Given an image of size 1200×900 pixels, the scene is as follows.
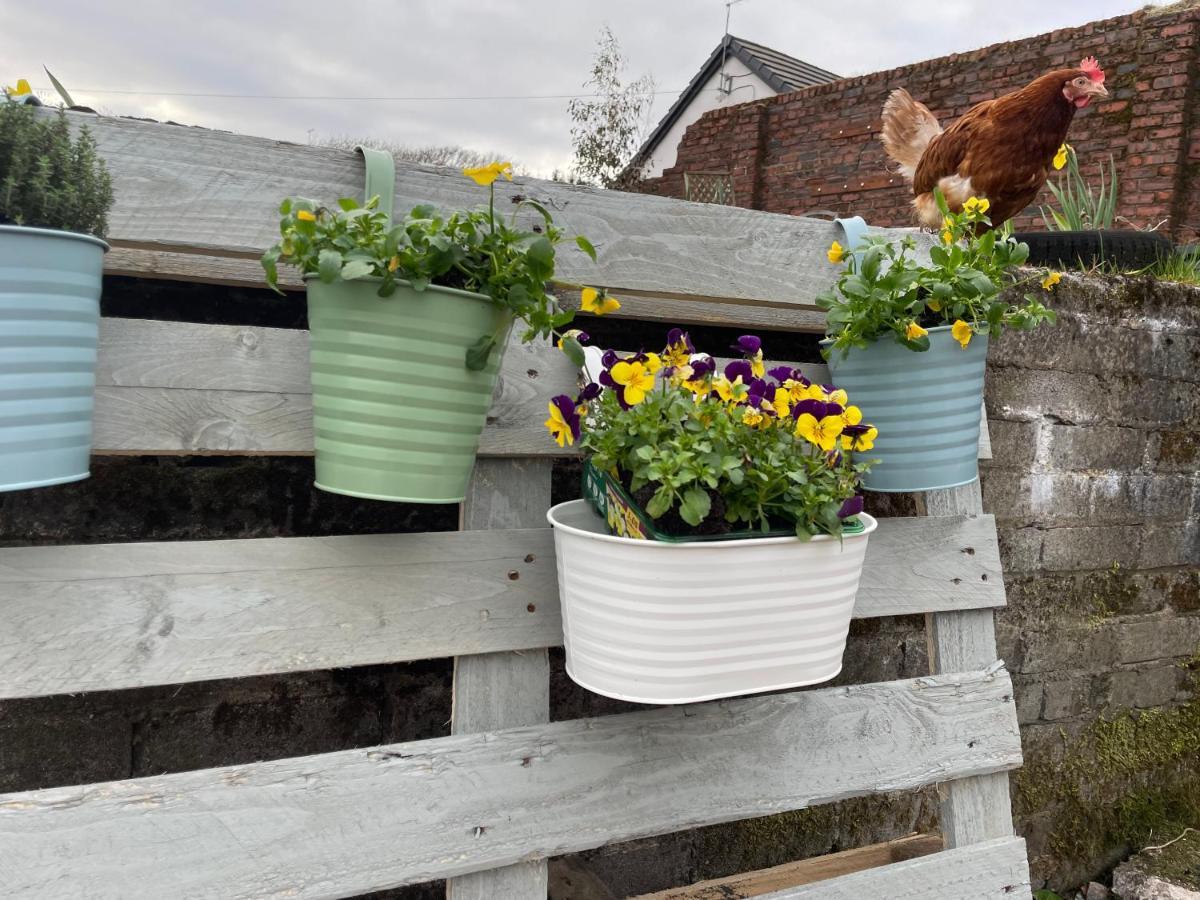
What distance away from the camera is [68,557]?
3.17ft

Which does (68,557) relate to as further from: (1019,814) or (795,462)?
(1019,814)

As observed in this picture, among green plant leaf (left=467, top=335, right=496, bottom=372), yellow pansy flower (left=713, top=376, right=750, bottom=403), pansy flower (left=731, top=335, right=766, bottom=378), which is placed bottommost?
yellow pansy flower (left=713, top=376, right=750, bottom=403)

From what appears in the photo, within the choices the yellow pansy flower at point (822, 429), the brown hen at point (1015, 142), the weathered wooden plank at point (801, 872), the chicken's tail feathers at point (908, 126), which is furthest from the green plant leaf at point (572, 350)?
the chicken's tail feathers at point (908, 126)

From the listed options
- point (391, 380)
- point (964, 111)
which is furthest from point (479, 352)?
point (964, 111)

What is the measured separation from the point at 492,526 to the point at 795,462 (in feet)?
1.43

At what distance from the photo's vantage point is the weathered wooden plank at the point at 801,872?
1438 mm

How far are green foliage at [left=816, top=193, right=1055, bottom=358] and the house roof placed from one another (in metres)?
9.66

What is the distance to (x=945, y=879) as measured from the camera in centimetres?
136

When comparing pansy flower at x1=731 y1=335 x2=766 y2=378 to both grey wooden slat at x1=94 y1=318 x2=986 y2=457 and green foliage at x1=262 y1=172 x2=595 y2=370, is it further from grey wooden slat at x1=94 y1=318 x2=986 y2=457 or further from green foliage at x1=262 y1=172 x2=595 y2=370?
grey wooden slat at x1=94 y1=318 x2=986 y2=457

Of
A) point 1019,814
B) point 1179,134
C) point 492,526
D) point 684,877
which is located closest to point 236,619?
point 492,526

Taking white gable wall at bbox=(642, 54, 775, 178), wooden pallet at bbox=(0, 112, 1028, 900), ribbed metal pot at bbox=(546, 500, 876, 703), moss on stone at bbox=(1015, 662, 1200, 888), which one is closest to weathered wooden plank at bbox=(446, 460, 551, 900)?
wooden pallet at bbox=(0, 112, 1028, 900)

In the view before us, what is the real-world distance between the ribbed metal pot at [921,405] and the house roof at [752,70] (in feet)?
31.9

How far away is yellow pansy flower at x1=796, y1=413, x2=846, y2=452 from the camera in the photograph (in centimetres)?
100

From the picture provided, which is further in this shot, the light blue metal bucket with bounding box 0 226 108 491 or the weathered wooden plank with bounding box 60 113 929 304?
the weathered wooden plank with bounding box 60 113 929 304
